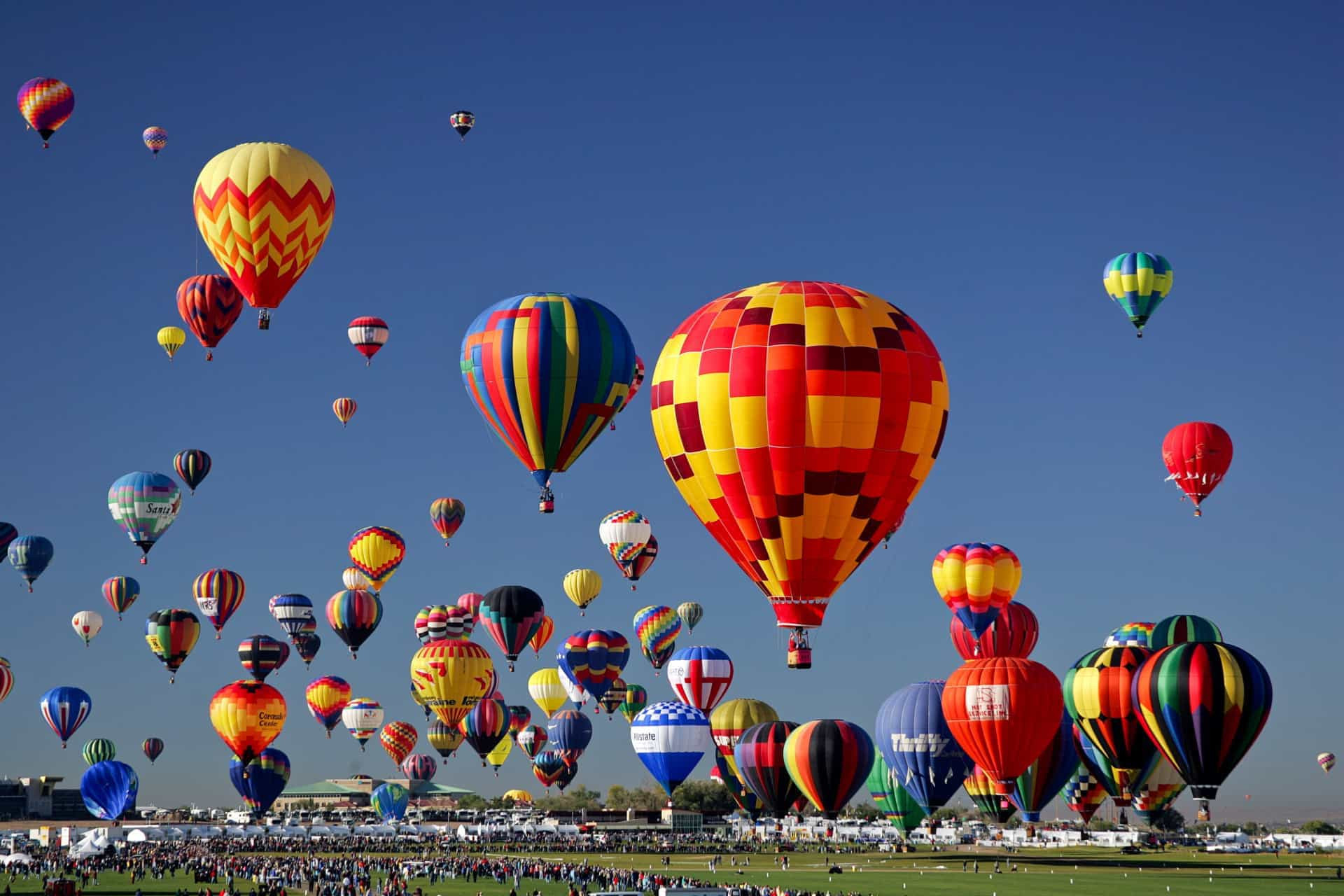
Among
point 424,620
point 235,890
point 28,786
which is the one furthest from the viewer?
point 28,786

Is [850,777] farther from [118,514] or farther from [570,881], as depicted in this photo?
[118,514]

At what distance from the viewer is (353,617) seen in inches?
2835

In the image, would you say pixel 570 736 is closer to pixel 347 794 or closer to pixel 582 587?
pixel 582 587

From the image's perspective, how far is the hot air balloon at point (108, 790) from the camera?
66625mm

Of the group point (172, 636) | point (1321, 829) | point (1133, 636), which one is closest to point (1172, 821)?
point (1321, 829)

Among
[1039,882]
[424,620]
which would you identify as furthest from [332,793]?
[1039,882]

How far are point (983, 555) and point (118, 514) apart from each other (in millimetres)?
34752

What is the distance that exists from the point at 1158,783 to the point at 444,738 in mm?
35421

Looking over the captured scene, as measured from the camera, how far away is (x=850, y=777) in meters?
55.6

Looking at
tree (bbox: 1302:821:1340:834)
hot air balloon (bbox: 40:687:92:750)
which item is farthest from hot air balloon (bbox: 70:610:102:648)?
tree (bbox: 1302:821:1340:834)

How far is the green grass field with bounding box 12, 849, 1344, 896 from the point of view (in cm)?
4250

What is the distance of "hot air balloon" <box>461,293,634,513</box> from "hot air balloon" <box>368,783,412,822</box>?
4908cm

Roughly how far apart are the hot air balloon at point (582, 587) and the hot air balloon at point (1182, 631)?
30448mm

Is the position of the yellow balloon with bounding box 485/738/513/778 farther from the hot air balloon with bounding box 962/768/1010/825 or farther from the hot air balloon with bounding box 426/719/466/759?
the hot air balloon with bounding box 962/768/1010/825
